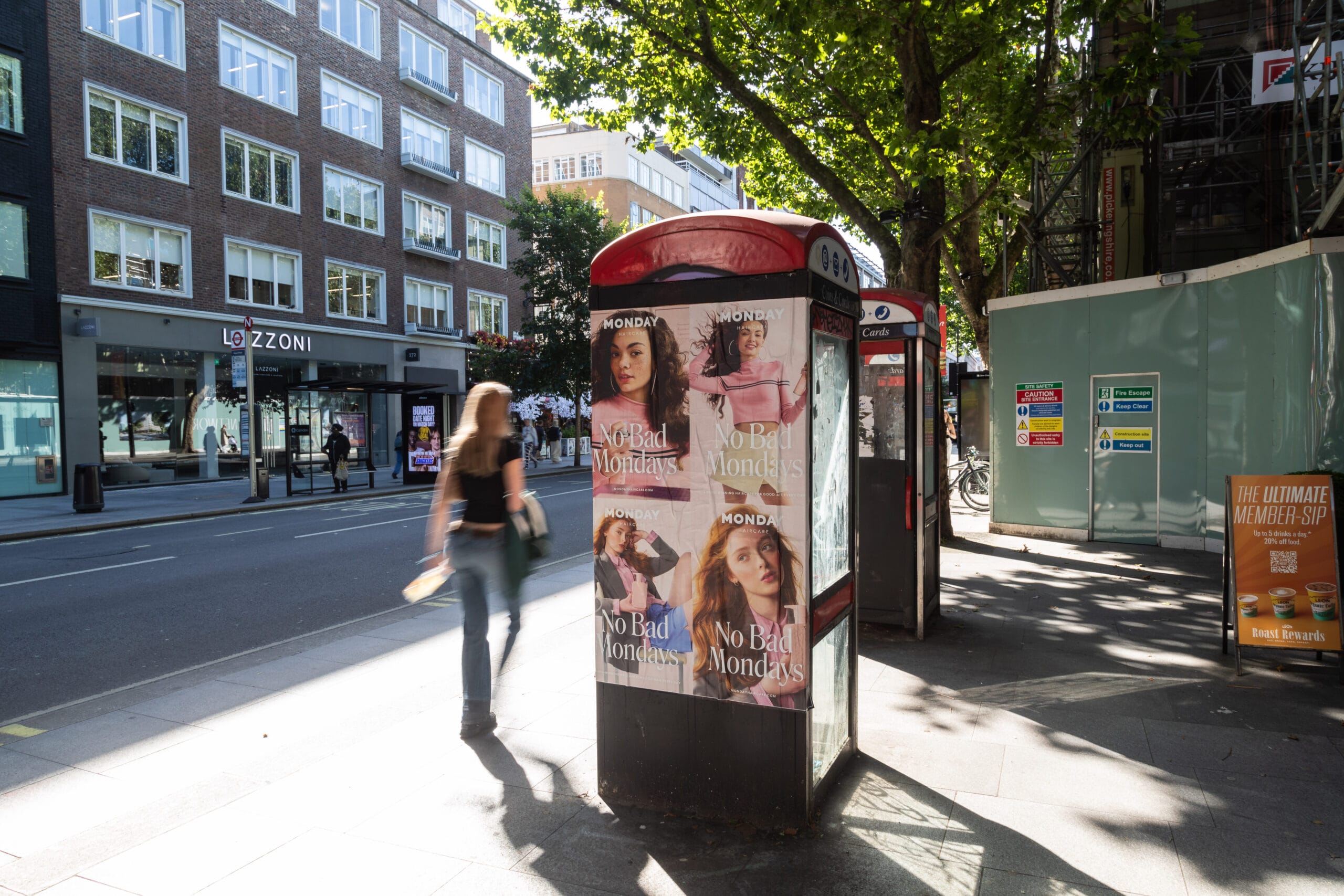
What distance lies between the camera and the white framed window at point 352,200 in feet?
95.5

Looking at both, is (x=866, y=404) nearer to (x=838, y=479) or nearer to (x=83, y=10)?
(x=838, y=479)

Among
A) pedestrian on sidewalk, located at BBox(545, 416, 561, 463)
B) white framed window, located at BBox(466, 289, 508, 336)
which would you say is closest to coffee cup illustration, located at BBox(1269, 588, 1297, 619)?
pedestrian on sidewalk, located at BBox(545, 416, 561, 463)

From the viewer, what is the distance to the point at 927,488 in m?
6.82

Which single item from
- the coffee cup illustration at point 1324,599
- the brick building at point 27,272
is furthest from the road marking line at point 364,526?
the coffee cup illustration at point 1324,599

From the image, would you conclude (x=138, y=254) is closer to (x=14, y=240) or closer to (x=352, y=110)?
(x=14, y=240)

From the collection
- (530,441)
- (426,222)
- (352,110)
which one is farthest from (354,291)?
(530,441)

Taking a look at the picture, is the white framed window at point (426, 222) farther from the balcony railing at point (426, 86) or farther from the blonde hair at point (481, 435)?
the blonde hair at point (481, 435)

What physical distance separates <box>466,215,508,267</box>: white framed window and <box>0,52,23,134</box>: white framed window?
17.1 m

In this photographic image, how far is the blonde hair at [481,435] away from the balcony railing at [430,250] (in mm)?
29486

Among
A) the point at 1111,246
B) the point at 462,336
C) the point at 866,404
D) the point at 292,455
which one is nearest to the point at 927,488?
the point at 866,404

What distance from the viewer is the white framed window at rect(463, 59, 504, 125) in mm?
36219

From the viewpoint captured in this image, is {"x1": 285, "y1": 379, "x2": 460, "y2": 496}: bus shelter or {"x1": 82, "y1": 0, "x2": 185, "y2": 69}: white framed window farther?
{"x1": 82, "y1": 0, "x2": 185, "y2": 69}: white framed window

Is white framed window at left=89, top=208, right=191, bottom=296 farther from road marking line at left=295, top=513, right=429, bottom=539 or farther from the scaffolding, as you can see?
the scaffolding

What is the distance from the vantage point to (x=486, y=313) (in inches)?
1473
